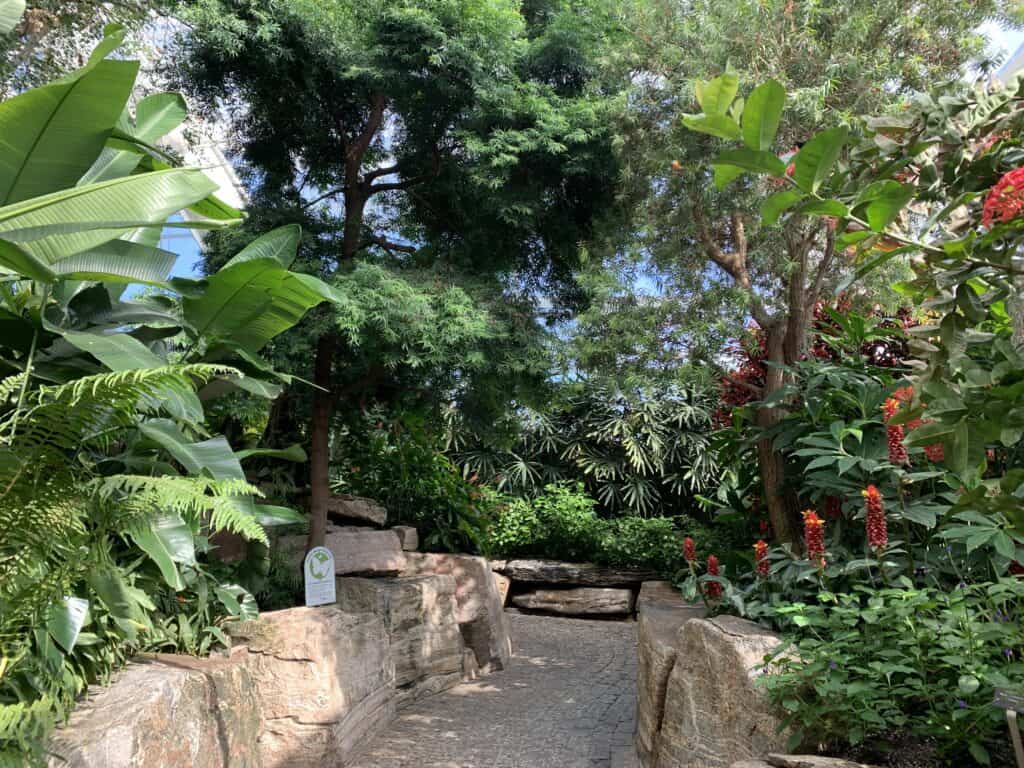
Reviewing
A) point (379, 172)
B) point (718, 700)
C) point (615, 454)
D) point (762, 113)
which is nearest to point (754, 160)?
point (762, 113)

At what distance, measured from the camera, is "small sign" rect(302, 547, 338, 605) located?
4.01m

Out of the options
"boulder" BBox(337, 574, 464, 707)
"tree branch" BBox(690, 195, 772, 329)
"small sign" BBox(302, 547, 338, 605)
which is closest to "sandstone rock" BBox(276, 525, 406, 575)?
"boulder" BBox(337, 574, 464, 707)

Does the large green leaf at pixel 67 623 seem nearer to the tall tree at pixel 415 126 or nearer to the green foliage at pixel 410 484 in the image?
the tall tree at pixel 415 126

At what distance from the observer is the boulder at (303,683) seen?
3.45 m

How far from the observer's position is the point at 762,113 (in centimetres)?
112

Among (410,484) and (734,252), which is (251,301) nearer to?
(734,252)

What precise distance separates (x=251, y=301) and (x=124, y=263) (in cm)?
46

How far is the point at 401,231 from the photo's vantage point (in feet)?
18.5

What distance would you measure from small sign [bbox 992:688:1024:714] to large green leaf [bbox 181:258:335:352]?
7.77ft

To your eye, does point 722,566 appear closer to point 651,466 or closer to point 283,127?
point 283,127

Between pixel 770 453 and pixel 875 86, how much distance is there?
73.9 inches

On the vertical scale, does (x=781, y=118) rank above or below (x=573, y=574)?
above

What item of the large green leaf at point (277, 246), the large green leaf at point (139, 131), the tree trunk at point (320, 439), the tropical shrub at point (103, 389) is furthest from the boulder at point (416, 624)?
the large green leaf at point (139, 131)

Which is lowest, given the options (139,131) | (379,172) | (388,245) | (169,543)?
Answer: (169,543)
